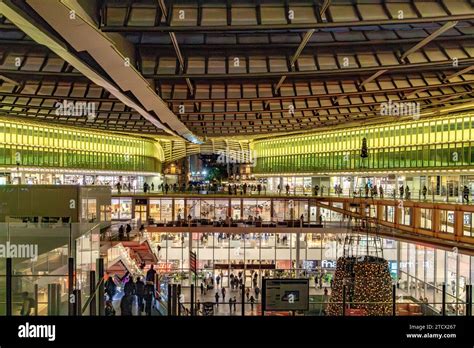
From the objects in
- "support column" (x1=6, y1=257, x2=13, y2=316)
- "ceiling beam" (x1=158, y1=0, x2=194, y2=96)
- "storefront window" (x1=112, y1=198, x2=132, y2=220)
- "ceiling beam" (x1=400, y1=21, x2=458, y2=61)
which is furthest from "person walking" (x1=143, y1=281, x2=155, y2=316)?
"storefront window" (x1=112, y1=198, x2=132, y2=220)

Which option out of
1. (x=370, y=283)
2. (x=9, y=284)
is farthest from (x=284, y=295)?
(x=9, y=284)

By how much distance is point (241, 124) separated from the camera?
4216cm

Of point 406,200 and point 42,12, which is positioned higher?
point 42,12

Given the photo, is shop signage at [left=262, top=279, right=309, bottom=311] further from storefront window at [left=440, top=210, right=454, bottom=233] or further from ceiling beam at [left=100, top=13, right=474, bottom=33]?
storefront window at [left=440, top=210, right=454, bottom=233]

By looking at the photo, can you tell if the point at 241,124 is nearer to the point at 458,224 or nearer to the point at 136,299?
the point at 458,224

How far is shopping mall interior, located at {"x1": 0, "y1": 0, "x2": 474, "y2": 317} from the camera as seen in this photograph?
33.3ft

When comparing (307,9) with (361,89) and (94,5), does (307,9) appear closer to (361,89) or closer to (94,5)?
(94,5)

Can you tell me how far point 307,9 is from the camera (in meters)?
13.9

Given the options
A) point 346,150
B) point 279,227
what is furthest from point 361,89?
point 346,150

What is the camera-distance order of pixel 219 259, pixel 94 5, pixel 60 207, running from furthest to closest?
pixel 219 259
pixel 60 207
pixel 94 5

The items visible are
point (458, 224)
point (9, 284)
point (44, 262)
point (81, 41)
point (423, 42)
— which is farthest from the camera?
point (458, 224)
